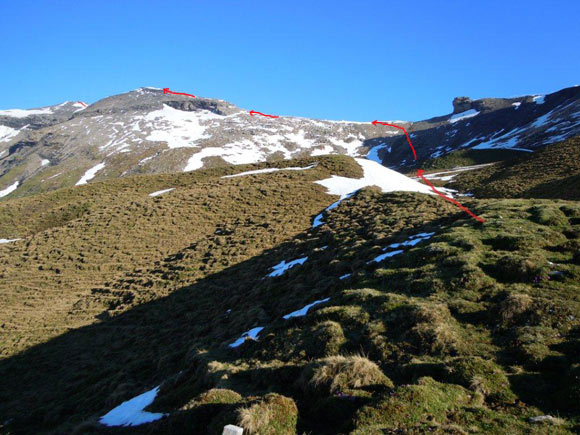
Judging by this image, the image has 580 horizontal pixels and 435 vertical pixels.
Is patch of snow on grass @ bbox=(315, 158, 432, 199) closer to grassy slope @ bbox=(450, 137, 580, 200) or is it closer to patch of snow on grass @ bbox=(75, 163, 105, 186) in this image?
grassy slope @ bbox=(450, 137, 580, 200)

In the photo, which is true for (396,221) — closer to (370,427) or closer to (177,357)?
(177,357)

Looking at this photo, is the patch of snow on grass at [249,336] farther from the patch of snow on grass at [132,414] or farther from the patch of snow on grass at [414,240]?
the patch of snow on grass at [414,240]

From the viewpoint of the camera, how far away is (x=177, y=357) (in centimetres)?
1501

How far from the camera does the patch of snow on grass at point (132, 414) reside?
30.0 ft

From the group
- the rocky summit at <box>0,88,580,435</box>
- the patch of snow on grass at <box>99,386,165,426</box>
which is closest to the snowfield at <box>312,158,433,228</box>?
the rocky summit at <box>0,88,580,435</box>

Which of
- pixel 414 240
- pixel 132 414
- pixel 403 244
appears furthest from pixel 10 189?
pixel 414 240

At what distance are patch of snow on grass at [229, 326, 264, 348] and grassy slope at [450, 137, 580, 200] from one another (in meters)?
40.2

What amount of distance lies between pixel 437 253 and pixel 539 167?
59.0 meters

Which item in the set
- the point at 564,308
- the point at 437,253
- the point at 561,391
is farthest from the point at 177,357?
the point at 564,308

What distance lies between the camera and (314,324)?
446 inches

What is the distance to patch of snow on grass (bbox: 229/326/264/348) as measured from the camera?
1260 cm

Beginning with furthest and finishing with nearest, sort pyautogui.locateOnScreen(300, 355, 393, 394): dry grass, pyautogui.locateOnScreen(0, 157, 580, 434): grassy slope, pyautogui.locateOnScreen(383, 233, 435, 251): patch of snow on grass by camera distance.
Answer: pyautogui.locateOnScreen(383, 233, 435, 251): patch of snow on grass
pyautogui.locateOnScreen(300, 355, 393, 394): dry grass
pyautogui.locateOnScreen(0, 157, 580, 434): grassy slope

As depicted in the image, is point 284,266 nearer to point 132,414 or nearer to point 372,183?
point 132,414

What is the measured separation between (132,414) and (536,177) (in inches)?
2529
